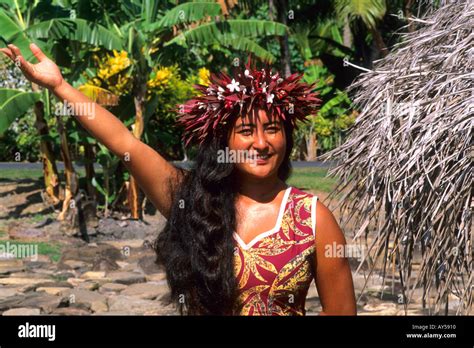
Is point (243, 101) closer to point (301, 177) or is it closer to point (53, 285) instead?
point (53, 285)

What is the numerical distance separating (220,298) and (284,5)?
1713 centimetres

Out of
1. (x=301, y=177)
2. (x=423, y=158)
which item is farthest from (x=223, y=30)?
(x=423, y=158)

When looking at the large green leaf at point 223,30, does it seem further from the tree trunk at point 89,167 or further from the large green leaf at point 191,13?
the tree trunk at point 89,167

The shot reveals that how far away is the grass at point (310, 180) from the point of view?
17.5 meters

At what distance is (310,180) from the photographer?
1833 cm

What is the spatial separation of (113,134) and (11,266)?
31.0ft

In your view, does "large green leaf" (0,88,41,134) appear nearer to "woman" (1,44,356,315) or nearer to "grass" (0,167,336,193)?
"grass" (0,167,336,193)

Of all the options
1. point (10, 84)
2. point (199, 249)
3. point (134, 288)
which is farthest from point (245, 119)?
point (10, 84)

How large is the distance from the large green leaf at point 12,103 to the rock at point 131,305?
3.39 meters

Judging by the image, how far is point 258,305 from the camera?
273 centimetres

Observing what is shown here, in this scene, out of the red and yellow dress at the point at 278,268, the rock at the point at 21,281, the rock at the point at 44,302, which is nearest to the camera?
the red and yellow dress at the point at 278,268

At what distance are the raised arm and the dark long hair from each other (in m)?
0.06

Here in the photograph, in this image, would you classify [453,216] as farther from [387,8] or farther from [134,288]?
[387,8]

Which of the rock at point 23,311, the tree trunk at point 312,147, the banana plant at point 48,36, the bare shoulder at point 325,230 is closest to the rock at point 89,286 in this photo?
the rock at point 23,311
